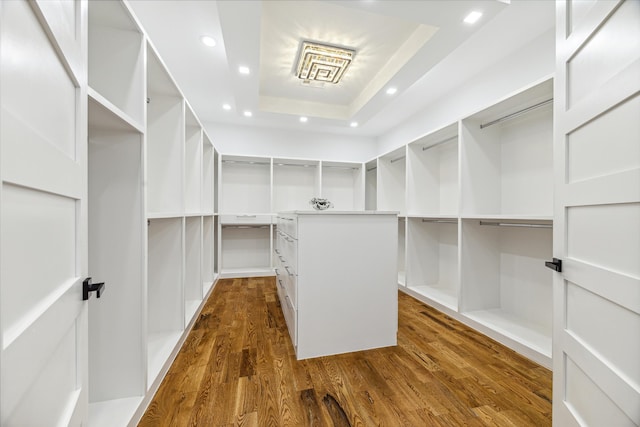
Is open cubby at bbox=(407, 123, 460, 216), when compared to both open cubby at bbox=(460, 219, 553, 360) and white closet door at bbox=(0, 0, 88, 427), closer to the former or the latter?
open cubby at bbox=(460, 219, 553, 360)

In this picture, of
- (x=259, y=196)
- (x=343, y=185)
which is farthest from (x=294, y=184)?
(x=343, y=185)

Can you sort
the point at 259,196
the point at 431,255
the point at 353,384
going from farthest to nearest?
1. the point at 259,196
2. the point at 431,255
3. the point at 353,384

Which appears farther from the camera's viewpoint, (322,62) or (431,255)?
(431,255)

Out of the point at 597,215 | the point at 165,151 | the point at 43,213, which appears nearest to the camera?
the point at 43,213

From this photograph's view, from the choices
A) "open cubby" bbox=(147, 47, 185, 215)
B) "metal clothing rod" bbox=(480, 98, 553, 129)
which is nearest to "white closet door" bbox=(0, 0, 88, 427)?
"open cubby" bbox=(147, 47, 185, 215)

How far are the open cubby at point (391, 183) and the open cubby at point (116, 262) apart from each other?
3384 mm

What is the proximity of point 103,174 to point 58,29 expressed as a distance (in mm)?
763

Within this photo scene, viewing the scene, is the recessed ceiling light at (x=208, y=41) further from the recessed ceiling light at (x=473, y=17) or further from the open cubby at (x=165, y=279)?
the recessed ceiling light at (x=473, y=17)

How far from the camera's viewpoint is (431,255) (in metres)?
3.36

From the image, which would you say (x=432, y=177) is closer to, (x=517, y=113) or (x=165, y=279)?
(x=517, y=113)

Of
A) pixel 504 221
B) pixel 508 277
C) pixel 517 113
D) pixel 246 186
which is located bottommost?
pixel 508 277

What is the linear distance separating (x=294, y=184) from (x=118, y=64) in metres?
3.39

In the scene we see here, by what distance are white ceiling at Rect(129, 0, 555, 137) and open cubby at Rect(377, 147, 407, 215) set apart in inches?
33.0

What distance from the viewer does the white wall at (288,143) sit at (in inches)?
173
